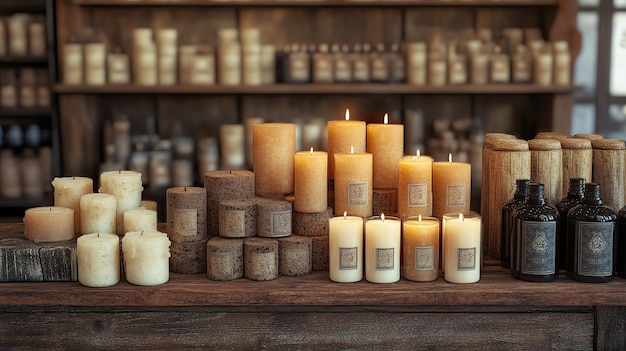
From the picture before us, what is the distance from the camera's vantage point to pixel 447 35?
3365mm

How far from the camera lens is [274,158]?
163cm

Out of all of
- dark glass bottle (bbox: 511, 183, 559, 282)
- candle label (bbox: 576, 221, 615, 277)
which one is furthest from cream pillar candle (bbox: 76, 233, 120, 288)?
candle label (bbox: 576, 221, 615, 277)

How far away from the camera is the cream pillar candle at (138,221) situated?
5.08 feet

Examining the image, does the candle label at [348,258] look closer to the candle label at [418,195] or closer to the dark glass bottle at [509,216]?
the candle label at [418,195]

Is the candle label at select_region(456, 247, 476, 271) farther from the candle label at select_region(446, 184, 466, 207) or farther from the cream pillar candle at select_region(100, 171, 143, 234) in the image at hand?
the cream pillar candle at select_region(100, 171, 143, 234)

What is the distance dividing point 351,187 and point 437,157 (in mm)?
1839

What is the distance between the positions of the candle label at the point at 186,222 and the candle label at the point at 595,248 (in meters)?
0.70

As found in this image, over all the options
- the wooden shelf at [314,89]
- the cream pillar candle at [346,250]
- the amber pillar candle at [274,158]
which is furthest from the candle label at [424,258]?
the wooden shelf at [314,89]

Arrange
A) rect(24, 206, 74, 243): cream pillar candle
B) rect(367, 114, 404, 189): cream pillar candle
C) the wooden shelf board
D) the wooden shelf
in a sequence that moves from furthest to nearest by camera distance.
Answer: the wooden shelf < rect(367, 114, 404, 189): cream pillar candle < rect(24, 206, 74, 243): cream pillar candle < the wooden shelf board

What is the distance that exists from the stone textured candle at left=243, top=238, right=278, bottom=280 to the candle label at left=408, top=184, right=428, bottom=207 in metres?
0.28

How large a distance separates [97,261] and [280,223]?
338mm

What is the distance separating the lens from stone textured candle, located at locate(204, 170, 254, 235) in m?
1.57

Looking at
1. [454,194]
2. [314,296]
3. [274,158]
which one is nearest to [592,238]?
[454,194]

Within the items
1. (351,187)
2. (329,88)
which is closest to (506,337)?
(351,187)
